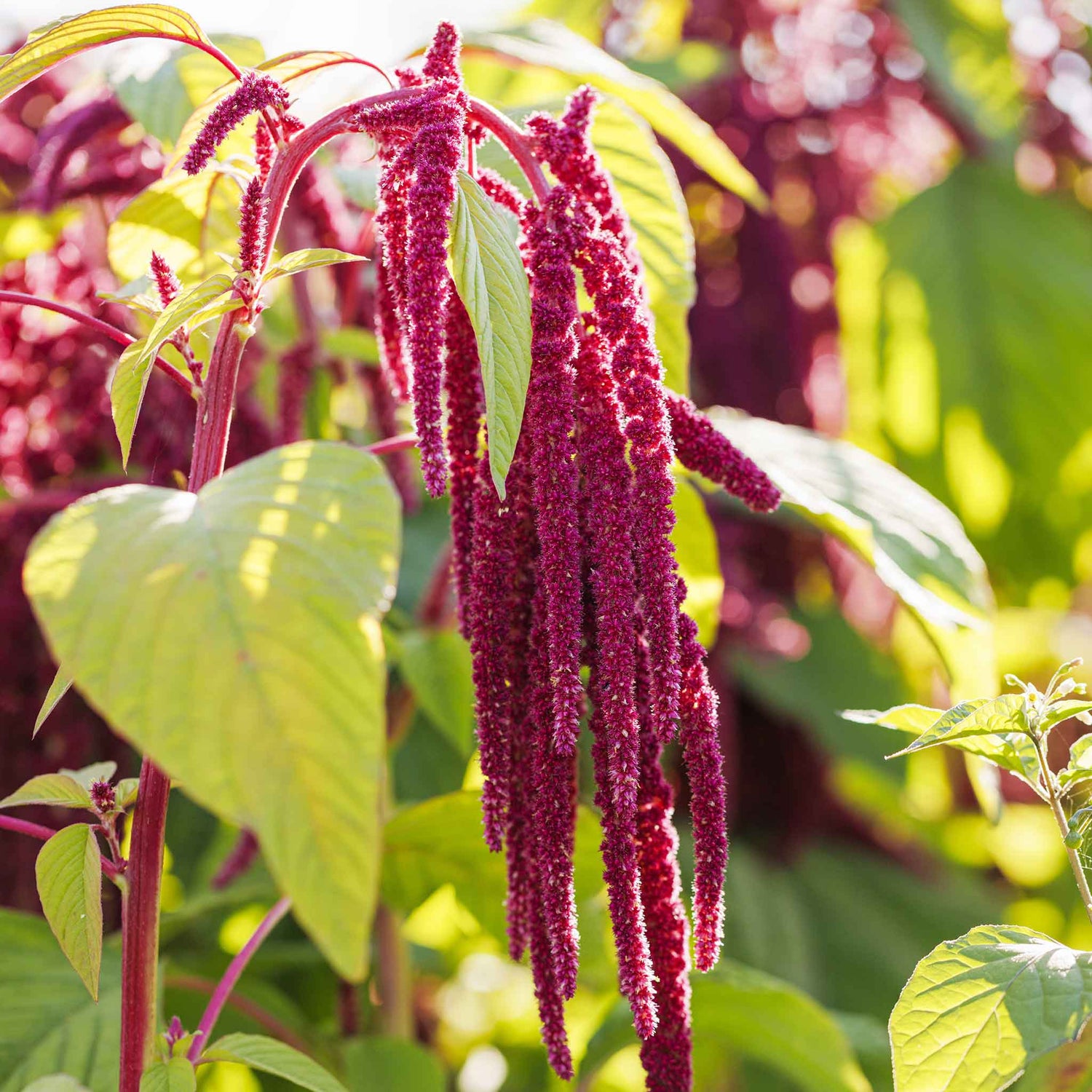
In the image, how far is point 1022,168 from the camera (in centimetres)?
154

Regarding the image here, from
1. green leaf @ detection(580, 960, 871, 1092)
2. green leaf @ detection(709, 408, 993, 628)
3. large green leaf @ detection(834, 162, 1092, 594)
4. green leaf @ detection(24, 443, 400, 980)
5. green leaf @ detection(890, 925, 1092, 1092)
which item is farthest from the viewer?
large green leaf @ detection(834, 162, 1092, 594)

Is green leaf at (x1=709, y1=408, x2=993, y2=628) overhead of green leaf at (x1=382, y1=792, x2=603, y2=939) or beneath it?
overhead

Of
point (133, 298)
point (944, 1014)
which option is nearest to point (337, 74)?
point (133, 298)

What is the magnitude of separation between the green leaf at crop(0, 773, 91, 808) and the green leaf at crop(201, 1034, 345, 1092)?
0.10 metres

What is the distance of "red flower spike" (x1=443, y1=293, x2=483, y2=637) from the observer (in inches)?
16.0

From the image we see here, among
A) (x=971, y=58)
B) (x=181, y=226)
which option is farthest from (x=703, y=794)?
(x=971, y=58)

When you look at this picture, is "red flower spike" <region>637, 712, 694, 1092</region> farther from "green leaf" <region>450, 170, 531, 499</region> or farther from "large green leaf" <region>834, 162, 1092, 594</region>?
"large green leaf" <region>834, 162, 1092, 594</region>

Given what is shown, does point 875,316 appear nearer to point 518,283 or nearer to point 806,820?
point 806,820

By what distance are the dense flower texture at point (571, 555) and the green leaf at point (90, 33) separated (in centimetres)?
9

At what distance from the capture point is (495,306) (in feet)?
1.15

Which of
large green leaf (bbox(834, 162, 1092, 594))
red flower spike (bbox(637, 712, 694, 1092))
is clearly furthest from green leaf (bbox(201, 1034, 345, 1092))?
large green leaf (bbox(834, 162, 1092, 594))

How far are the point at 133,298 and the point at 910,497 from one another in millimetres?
403

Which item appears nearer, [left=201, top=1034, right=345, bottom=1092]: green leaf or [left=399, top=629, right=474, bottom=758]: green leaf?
[left=201, top=1034, right=345, bottom=1092]: green leaf

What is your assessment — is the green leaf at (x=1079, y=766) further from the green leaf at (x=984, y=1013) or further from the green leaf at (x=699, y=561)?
the green leaf at (x=699, y=561)
